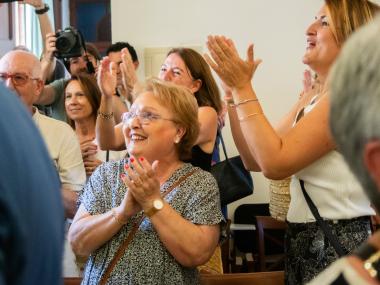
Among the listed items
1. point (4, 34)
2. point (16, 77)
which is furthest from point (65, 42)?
point (4, 34)

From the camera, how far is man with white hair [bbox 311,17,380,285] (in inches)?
24.0

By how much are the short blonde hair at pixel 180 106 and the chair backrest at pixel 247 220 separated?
2744mm

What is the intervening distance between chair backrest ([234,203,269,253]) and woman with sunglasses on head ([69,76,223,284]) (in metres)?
2.74

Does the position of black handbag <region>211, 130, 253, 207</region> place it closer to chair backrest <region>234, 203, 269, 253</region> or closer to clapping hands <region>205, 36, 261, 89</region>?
clapping hands <region>205, 36, 261, 89</region>

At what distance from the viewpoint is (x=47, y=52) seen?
10.0 ft

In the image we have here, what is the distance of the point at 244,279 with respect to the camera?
5.79ft

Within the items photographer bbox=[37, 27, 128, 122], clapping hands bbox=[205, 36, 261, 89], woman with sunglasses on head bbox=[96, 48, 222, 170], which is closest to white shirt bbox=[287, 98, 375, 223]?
clapping hands bbox=[205, 36, 261, 89]

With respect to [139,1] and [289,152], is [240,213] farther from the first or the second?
[289,152]

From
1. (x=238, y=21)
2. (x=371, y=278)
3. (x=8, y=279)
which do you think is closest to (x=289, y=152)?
(x=371, y=278)

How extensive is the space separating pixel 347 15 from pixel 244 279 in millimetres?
881

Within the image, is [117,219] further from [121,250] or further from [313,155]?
[313,155]

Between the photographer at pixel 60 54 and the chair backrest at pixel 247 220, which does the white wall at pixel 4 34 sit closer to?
the photographer at pixel 60 54

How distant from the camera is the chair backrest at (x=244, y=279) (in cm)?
176

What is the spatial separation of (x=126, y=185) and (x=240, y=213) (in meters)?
2.96
